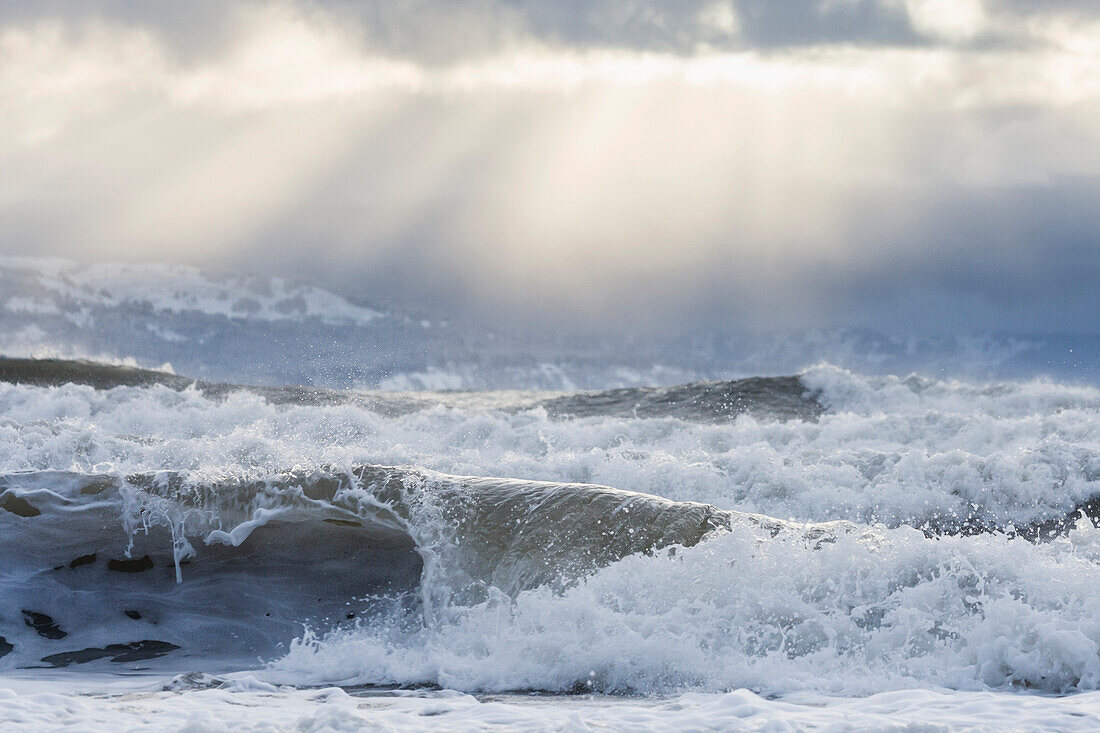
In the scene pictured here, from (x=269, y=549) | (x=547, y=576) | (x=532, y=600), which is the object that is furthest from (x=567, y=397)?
(x=532, y=600)

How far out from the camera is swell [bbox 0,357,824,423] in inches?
874

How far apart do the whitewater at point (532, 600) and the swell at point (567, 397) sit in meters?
11.7

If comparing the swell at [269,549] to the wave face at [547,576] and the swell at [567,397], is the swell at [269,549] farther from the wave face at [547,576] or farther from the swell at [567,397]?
the swell at [567,397]

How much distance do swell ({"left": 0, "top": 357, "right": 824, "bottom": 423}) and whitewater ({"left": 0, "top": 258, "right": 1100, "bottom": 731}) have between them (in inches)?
462

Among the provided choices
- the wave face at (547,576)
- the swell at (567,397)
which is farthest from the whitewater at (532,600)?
the swell at (567,397)

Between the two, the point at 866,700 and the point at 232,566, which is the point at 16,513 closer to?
the point at 232,566

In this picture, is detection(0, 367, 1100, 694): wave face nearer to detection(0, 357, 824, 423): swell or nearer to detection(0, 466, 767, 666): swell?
detection(0, 466, 767, 666): swell

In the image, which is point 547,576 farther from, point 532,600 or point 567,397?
point 567,397

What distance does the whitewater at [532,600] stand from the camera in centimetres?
456

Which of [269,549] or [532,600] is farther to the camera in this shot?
[269,549]

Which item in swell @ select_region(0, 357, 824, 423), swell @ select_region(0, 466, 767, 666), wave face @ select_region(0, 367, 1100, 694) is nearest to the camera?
wave face @ select_region(0, 367, 1100, 694)

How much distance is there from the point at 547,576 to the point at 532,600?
0.35 meters

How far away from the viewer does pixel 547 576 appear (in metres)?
6.23

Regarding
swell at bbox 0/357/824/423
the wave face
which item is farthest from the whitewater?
swell at bbox 0/357/824/423
